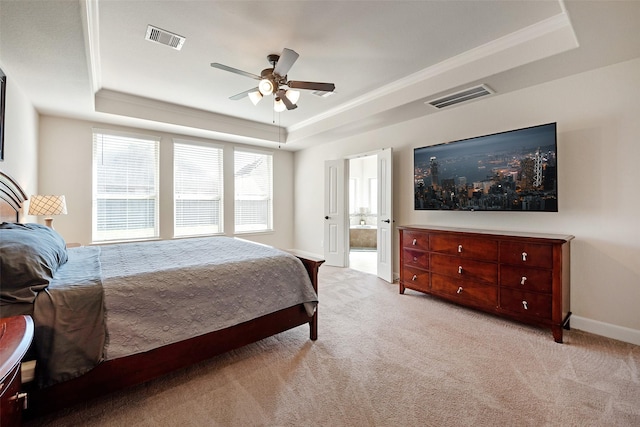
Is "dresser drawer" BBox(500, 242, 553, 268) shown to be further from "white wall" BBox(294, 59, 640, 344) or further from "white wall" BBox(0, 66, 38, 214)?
"white wall" BBox(0, 66, 38, 214)

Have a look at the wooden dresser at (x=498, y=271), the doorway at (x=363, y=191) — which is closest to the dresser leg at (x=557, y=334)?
the wooden dresser at (x=498, y=271)

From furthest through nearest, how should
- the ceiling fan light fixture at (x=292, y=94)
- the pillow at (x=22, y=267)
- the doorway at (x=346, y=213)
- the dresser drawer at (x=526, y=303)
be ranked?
the doorway at (x=346, y=213) → the ceiling fan light fixture at (x=292, y=94) → the dresser drawer at (x=526, y=303) → the pillow at (x=22, y=267)

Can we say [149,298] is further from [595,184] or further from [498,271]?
[595,184]

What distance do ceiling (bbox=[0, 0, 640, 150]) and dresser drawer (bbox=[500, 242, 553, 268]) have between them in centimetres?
168

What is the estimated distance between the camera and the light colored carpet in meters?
1.63

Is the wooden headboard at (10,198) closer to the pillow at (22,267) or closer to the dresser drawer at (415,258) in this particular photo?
the pillow at (22,267)

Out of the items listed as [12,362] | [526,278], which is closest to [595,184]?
[526,278]

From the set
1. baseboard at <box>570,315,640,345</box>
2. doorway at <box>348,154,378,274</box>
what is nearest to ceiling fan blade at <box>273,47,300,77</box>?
baseboard at <box>570,315,640,345</box>

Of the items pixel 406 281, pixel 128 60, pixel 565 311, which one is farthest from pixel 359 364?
pixel 128 60

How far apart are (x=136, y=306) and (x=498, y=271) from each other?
3.16 m

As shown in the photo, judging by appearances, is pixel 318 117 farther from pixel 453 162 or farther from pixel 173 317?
pixel 173 317

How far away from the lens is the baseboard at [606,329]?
2.48 metres

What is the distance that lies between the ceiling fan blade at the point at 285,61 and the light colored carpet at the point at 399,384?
2.50 metres

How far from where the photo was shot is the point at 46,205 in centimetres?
316
